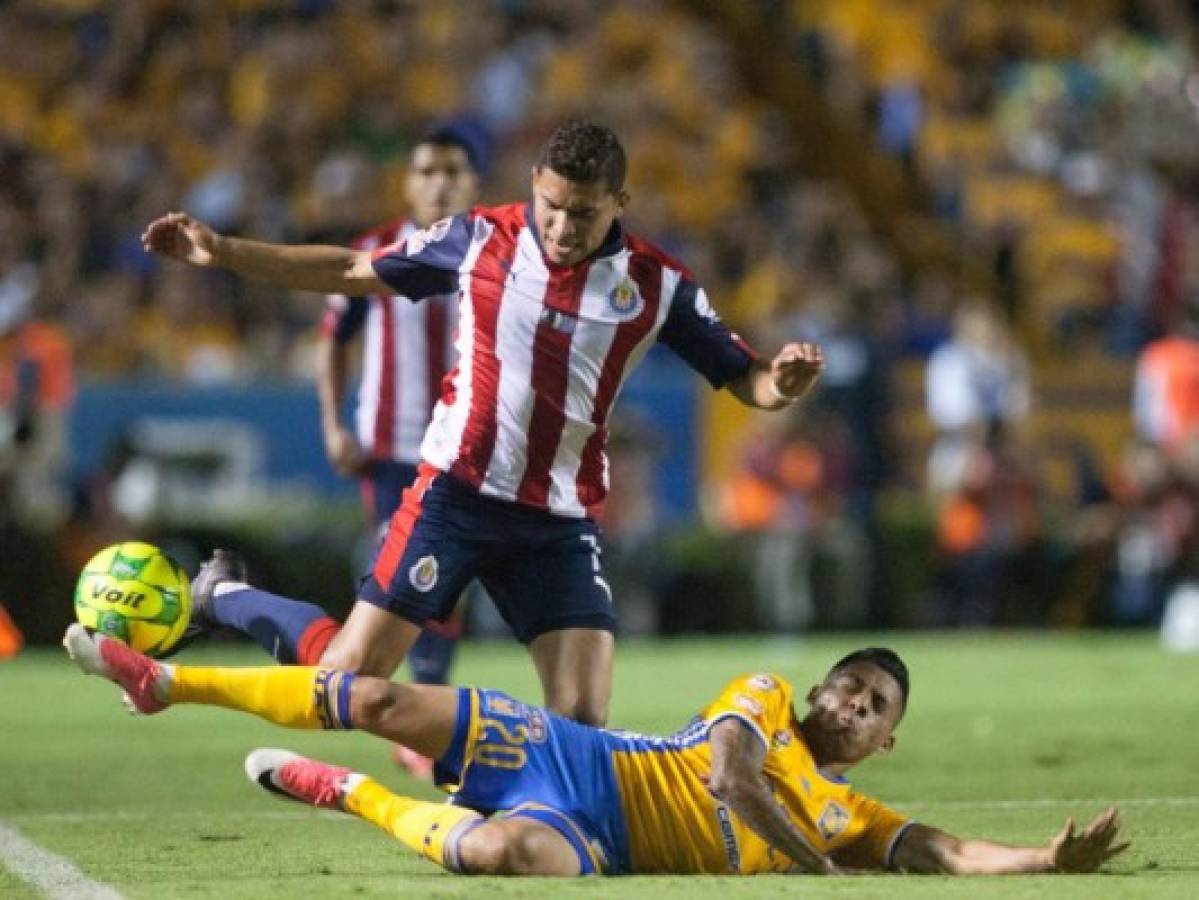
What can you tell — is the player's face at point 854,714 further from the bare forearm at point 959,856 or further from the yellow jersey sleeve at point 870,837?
the bare forearm at point 959,856

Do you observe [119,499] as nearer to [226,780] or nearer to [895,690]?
[226,780]

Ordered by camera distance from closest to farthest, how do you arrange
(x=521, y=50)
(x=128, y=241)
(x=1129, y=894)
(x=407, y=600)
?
(x=1129, y=894), (x=407, y=600), (x=128, y=241), (x=521, y=50)

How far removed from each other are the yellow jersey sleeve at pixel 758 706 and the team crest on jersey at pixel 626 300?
46.5 inches

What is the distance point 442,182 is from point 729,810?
342cm

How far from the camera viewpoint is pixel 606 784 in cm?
658

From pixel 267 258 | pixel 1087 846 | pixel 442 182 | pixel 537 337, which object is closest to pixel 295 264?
pixel 267 258

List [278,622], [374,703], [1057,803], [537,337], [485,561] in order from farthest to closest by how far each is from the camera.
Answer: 1. [1057,803]
2. [278,622]
3. [485,561]
4. [537,337]
5. [374,703]

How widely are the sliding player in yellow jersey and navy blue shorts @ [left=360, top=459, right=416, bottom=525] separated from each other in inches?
112

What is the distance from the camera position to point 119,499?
17219 millimetres

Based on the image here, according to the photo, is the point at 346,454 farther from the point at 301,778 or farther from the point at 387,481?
the point at 301,778

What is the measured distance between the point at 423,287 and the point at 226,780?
10.0 feet

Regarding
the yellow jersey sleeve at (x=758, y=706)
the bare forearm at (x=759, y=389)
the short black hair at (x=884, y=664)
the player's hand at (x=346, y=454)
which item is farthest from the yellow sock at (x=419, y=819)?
the player's hand at (x=346, y=454)

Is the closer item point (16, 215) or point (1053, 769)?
point (1053, 769)

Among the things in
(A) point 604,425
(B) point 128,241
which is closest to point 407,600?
(A) point 604,425
